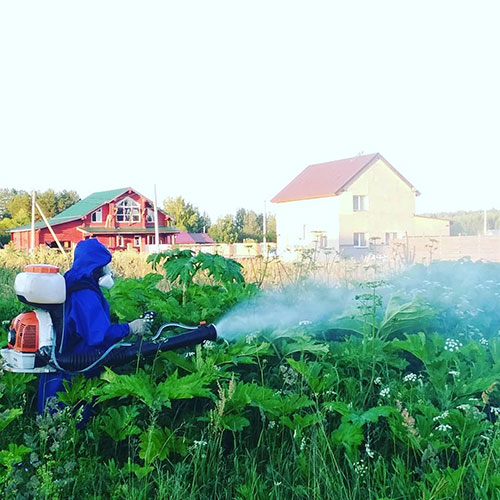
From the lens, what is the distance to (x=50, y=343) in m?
3.62

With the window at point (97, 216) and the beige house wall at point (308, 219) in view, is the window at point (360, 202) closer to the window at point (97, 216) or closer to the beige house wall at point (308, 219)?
the beige house wall at point (308, 219)

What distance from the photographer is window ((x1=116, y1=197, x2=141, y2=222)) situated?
56875mm

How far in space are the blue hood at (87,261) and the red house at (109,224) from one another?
51009 mm

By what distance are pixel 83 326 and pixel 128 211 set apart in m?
55.0

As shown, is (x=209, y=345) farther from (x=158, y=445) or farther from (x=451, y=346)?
(x=451, y=346)

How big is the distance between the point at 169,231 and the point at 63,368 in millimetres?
53272

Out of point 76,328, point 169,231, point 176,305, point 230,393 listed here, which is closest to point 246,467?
point 230,393

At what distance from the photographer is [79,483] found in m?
2.87

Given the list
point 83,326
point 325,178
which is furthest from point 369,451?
point 325,178

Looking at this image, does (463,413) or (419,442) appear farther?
(463,413)

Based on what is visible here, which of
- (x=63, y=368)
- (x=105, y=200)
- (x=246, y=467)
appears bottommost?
(x=246, y=467)

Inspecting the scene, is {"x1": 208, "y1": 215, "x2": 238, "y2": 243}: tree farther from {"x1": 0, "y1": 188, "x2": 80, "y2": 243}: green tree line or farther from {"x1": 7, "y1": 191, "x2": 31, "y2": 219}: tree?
{"x1": 7, "y1": 191, "x2": 31, "y2": 219}: tree

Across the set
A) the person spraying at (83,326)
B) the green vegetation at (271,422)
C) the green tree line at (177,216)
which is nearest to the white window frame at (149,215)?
the green tree line at (177,216)

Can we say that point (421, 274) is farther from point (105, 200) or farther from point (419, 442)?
point (105, 200)
